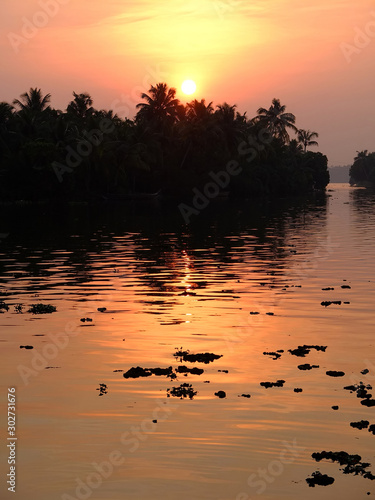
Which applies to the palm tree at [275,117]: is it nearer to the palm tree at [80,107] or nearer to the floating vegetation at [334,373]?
the palm tree at [80,107]

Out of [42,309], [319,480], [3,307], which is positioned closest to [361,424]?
[319,480]

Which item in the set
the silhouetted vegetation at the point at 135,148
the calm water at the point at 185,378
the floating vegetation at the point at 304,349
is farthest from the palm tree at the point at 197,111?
the floating vegetation at the point at 304,349

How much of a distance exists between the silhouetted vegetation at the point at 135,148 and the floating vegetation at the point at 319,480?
330 ft

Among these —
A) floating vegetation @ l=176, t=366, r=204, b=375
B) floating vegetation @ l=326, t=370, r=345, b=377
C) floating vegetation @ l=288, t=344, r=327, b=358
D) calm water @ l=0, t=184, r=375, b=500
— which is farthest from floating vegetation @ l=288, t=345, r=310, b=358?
floating vegetation @ l=176, t=366, r=204, b=375

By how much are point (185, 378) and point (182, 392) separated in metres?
1.25

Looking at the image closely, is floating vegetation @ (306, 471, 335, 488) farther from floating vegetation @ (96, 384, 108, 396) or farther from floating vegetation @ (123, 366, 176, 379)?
floating vegetation @ (123, 366, 176, 379)

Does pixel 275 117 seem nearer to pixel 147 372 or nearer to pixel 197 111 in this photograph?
pixel 197 111

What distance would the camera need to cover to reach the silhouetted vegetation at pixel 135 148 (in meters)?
113

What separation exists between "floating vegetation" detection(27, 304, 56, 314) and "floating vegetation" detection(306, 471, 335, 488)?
1590 cm

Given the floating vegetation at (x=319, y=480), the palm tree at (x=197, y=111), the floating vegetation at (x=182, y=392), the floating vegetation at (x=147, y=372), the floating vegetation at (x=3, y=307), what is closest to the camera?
the floating vegetation at (x=319, y=480)

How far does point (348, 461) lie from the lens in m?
12.2

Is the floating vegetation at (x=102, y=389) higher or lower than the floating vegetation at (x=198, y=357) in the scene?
higher

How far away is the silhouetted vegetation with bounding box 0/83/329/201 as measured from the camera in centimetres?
11281

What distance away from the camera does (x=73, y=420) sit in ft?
47.3
